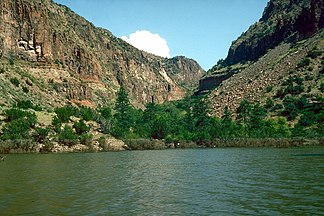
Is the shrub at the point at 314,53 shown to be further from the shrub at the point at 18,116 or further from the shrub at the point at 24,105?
the shrub at the point at 18,116

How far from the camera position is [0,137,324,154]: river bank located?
76312mm

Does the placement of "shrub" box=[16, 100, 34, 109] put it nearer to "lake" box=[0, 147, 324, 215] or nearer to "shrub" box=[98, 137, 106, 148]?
"shrub" box=[98, 137, 106, 148]

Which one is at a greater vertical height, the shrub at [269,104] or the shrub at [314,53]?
the shrub at [314,53]

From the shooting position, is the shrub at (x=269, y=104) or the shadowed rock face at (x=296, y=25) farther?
the shadowed rock face at (x=296, y=25)

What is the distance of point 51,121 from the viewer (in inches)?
3585

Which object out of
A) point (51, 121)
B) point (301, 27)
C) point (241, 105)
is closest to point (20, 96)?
point (51, 121)

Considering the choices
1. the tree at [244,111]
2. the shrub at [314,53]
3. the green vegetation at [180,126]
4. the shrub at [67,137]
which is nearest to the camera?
the green vegetation at [180,126]

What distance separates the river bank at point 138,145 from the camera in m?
76.3

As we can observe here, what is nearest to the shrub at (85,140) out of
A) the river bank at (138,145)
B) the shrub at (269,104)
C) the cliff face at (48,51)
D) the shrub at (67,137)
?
the river bank at (138,145)

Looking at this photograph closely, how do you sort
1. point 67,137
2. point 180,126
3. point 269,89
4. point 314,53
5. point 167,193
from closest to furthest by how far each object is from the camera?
point 167,193
point 67,137
point 180,126
point 269,89
point 314,53

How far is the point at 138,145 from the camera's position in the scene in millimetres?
93562

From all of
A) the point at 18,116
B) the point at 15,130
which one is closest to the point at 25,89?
the point at 18,116

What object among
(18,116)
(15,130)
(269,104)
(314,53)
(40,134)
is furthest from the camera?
(314,53)

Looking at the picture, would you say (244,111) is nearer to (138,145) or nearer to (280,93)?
(280,93)
